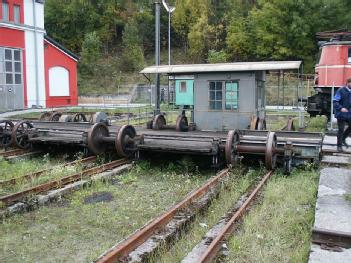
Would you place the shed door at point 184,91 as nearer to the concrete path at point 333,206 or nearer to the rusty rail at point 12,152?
the rusty rail at point 12,152

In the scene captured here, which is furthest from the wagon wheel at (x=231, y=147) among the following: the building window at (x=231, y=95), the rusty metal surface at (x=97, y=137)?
the building window at (x=231, y=95)

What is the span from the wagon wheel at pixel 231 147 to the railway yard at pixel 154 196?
23 mm

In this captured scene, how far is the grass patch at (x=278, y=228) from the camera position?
506cm

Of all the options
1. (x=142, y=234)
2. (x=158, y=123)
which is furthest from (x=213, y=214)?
(x=158, y=123)

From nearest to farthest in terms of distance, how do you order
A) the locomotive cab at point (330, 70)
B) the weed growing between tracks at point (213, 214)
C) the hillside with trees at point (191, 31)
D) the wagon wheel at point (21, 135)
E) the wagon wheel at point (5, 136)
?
the weed growing between tracks at point (213, 214) → the wagon wheel at point (21, 135) → the wagon wheel at point (5, 136) → the locomotive cab at point (330, 70) → the hillside with trees at point (191, 31)

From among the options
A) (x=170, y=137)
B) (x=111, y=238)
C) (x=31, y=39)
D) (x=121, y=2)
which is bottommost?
(x=111, y=238)

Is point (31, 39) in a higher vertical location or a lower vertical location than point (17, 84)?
higher

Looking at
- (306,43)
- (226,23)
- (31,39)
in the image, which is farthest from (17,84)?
(226,23)

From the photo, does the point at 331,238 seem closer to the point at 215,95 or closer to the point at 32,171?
the point at 32,171

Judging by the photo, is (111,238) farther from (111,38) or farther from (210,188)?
(111,38)

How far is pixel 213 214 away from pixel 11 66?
25.4 metres

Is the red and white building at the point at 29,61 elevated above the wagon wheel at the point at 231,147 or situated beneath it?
elevated above

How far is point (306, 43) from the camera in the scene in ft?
160

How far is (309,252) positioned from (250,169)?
5.25 meters
